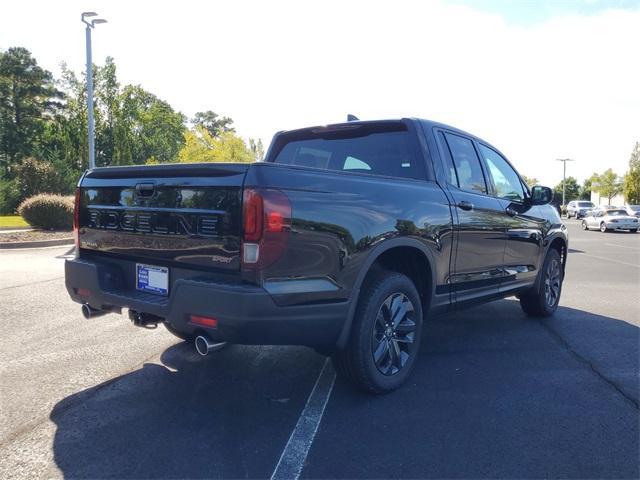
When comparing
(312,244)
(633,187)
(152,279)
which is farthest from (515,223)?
(633,187)

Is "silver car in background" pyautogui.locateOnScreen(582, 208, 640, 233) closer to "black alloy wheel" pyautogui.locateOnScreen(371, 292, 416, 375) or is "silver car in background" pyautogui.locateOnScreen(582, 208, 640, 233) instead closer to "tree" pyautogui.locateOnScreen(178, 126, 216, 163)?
"tree" pyautogui.locateOnScreen(178, 126, 216, 163)

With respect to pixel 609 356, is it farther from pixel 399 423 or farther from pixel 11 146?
pixel 11 146

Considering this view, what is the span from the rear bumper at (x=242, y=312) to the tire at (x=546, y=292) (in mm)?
3465

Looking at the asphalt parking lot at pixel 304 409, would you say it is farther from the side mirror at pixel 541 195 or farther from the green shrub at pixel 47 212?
the green shrub at pixel 47 212

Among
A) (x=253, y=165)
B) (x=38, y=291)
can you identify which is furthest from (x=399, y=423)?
(x=38, y=291)

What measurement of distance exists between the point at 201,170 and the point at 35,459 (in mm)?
A: 1722

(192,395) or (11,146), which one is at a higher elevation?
(11,146)

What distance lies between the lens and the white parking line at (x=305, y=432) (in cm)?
253

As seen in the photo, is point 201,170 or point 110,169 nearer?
point 201,170

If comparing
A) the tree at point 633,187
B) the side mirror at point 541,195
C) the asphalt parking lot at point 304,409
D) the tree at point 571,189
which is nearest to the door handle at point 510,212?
the side mirror at point 541,195

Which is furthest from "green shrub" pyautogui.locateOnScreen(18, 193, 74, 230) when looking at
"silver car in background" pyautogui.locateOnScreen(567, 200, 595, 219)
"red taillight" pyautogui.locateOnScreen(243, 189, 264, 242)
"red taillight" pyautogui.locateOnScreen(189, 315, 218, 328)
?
"silver car in background" pyautogui.locateOnScreen(567, 200, 595, 219)

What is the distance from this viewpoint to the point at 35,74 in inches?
2080

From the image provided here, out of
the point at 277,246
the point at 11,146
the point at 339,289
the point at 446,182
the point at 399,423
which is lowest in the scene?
the point at 399,423

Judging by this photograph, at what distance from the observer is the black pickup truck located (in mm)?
2734
